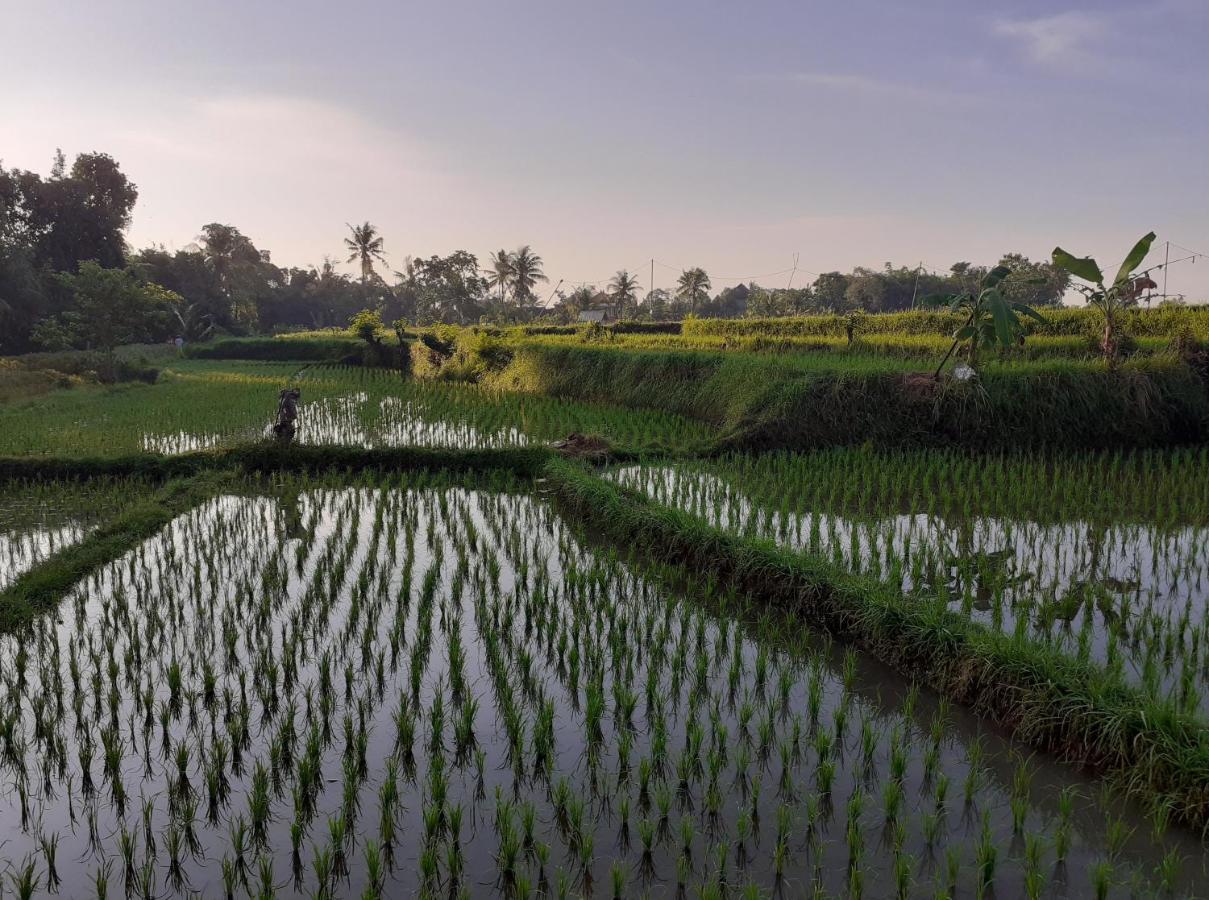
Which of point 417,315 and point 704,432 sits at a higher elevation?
point 417,315

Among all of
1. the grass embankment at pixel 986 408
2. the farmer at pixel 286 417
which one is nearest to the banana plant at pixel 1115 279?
the grass embankment at pixel 986 408

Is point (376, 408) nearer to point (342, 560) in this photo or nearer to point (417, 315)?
point (342, 560)

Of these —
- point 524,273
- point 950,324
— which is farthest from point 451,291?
point 950,324

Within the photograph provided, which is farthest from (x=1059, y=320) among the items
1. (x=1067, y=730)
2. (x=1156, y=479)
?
(x=1067, y=730)

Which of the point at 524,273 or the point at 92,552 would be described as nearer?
the point at 92,552

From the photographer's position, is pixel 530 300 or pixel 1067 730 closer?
pixel 1067 730

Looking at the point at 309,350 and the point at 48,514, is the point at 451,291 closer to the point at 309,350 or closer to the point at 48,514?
the point at 309,350
